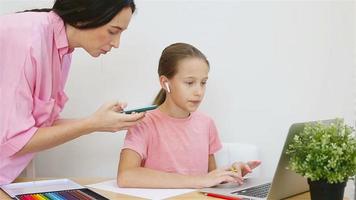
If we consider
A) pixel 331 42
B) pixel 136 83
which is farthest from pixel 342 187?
pixel 136 83

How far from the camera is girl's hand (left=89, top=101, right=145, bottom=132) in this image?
4.02 feet

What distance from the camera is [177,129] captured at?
1.51 meters

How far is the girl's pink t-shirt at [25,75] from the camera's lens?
118 cm

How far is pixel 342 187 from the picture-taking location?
968 mm

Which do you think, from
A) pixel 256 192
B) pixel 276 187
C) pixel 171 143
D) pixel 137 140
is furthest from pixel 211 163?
pixel 276 187

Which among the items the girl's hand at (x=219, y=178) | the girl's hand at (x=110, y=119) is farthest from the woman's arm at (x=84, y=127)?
the girl's hand at (x=219, y=178)

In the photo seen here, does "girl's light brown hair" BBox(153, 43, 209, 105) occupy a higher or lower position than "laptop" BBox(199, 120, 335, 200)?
higher

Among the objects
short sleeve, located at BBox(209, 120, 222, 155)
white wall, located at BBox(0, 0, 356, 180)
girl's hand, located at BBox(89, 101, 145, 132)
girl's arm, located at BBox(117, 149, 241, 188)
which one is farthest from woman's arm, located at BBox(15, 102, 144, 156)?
white wall, located at BBox(0, 0, 356, 180)

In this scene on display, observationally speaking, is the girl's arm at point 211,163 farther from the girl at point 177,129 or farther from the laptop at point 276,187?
the laptop at point 276,187

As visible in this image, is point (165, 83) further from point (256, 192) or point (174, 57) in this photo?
point (256, 192)

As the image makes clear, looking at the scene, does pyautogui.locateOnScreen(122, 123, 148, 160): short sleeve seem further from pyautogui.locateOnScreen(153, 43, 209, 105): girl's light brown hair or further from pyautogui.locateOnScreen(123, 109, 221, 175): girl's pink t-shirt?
pyautogui.locateOnScreen(153, 43, 209, 105): girl's light brown hair

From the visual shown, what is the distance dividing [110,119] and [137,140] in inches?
8.6

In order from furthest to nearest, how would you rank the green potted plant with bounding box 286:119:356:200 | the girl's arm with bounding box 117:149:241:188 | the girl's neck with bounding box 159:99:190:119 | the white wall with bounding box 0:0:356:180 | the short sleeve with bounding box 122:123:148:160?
the white wall with bounding box 0:0:356:180
the girl's neck with bounding box 159:99:190:119
the short sleeve with bounding box 122:123:148:160
the girl's arm with bounding box 117:149:241:188
the green potted plant with bounding box 286:119:356:200

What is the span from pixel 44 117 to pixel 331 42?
114cm
